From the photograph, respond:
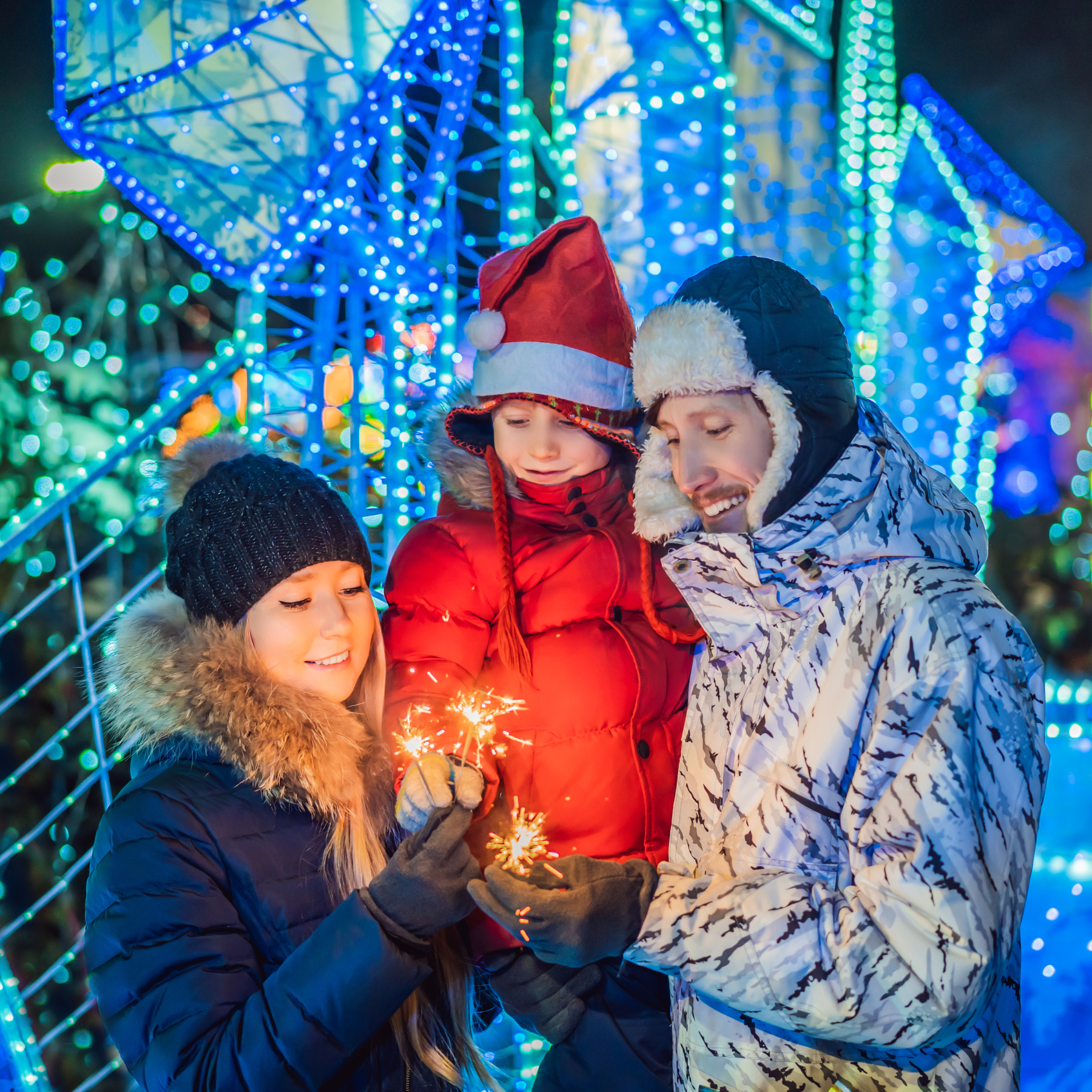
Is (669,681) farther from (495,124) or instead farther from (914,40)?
(914,40)

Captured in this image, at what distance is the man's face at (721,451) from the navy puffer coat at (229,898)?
0.88 meters

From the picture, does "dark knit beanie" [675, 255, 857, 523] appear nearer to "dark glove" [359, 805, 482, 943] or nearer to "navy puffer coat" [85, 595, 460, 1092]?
"dark glove" [359, 805, 482, 943]

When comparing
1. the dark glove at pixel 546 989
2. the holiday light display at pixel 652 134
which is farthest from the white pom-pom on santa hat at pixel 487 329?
the holiday light display at pixel 652 134

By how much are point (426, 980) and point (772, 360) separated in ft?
4.87

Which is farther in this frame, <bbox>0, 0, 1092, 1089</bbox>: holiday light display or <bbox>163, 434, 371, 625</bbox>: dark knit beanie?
<bbox>0, 0, 1092, 1089</bbox>: holiday light display

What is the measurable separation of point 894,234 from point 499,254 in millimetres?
4083

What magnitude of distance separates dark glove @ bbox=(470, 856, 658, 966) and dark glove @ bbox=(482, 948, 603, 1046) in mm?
432

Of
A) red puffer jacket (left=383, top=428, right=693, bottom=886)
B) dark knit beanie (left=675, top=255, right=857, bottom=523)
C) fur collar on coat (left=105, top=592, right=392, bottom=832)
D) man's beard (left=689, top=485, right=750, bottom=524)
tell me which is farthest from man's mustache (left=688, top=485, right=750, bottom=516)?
fur collar on coat (left=105, top=592, right=392, bottom=832)

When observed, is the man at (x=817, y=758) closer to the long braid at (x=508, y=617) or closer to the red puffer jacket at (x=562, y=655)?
the red puffer jacket at (x=562, y=655)

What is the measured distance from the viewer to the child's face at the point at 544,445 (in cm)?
205

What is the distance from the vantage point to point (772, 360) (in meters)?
1.43

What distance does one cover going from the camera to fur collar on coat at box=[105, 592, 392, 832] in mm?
1557

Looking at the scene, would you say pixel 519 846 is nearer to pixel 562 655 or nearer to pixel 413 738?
pixel 413 738

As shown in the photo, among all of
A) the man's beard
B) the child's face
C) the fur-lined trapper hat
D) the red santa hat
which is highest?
the red santa hat
